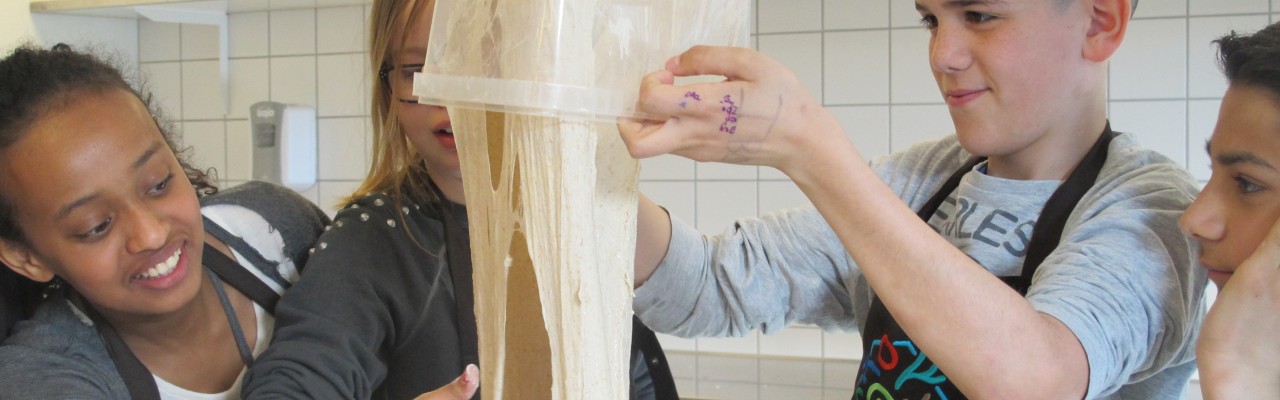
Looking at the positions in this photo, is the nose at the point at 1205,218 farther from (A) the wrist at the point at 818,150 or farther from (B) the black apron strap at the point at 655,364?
(B) the black apron strap at the point at 655,364

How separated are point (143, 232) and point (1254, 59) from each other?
861 millimetres

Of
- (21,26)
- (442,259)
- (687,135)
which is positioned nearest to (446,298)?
(442,259)

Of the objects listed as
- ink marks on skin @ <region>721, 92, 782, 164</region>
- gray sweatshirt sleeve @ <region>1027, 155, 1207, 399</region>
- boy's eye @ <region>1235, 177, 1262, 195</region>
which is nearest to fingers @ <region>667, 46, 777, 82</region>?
ink marks on skin @ <region>721, 92, 782, 164</region>

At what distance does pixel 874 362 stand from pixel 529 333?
0.34 metres

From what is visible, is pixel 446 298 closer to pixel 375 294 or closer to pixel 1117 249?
pixel 375 294

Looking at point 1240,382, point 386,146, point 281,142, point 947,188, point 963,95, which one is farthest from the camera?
point 281,142

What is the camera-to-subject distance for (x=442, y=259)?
0.92 metres

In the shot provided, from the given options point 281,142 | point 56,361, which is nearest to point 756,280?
point 56,361

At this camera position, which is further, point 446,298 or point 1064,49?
point 446,298

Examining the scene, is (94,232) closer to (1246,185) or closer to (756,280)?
(756,280)

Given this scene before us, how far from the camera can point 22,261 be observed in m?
0.84

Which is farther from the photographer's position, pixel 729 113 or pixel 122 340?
pixel 122 340

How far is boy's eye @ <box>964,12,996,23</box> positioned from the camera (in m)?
0.72

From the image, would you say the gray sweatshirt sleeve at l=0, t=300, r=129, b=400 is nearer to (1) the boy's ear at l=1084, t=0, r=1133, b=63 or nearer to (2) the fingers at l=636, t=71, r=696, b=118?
(2) the fingers at l=636, t=71, r=696, b=118
